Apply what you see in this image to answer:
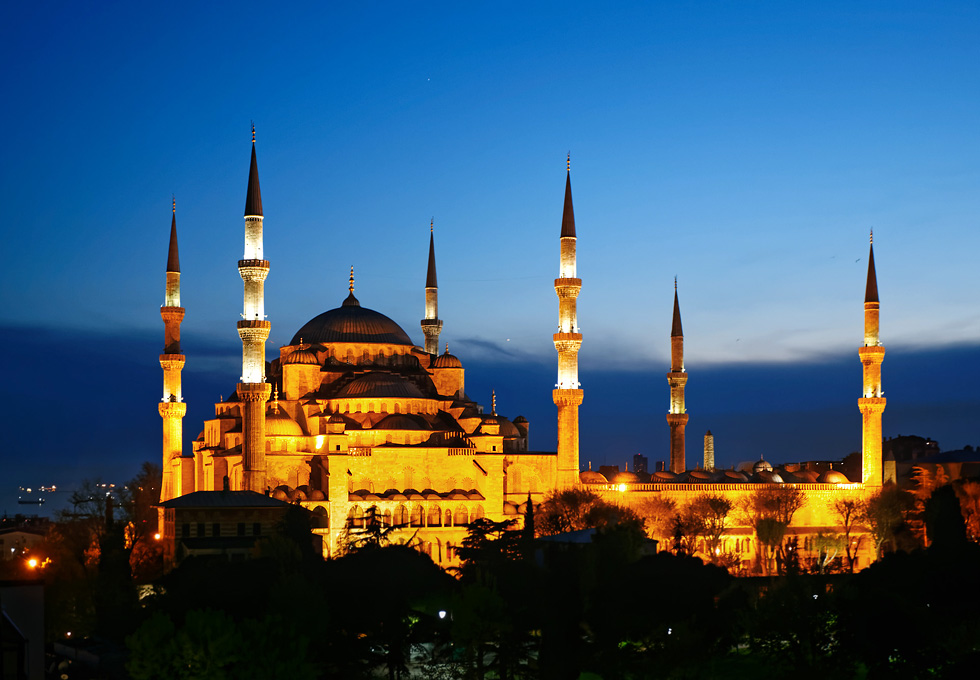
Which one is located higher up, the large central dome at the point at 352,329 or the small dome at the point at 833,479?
the large central dome at the point at 352,329

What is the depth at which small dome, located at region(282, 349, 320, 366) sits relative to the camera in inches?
1875

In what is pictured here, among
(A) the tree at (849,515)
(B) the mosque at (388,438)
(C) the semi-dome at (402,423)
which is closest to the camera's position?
(B) the mosque at (388,438)

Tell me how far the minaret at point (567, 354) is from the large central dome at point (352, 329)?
24.4ft

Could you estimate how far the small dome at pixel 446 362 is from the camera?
2003 inches

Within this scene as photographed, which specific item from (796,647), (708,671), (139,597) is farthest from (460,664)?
(139,597)

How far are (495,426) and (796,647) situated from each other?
2201 centimetres

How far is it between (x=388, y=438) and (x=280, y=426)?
353cm

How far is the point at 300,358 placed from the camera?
47.7 m

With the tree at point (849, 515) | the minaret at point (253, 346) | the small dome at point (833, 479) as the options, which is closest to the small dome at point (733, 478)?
the small dome at point (833, 479)

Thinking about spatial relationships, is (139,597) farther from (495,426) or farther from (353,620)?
(495,426)

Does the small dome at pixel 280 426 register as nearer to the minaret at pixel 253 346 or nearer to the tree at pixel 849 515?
the minaret at pixel 253 346

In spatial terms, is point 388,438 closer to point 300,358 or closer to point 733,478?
point 300,358

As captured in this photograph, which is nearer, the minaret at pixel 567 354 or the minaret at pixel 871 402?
the minaret at pixel 567 354

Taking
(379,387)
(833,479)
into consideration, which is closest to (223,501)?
(379,387)
